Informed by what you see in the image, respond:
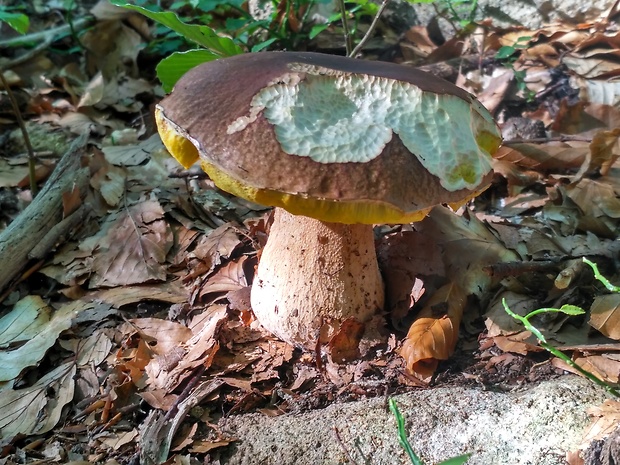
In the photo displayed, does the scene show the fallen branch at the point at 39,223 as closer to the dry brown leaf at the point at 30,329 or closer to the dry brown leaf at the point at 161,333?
the dry brown leaf at the point at 30,329

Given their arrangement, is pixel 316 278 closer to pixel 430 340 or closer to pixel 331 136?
pixel 430 340

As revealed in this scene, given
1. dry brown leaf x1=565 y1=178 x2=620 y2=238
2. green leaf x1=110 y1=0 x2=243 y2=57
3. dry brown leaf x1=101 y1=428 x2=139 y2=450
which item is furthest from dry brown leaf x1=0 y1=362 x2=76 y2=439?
dry brown leaf x1=565 y1=178 x2=620 y2=238

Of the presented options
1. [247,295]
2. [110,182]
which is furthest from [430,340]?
[110,182]

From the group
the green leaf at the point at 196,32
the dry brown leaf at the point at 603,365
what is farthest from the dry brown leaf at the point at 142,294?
the dry brown leaf at the point at 603,365

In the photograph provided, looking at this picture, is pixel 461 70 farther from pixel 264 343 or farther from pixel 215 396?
pixel 215 396

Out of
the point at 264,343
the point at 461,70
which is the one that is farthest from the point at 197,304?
the point at 461,70

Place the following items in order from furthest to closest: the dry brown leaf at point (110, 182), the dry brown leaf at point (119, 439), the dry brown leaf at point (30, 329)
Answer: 1. the dry brown leaf at point (110, 182)
2. the dry brown leaf at point (30, 329)
3. the dry brown leaf at point (119, 439)
